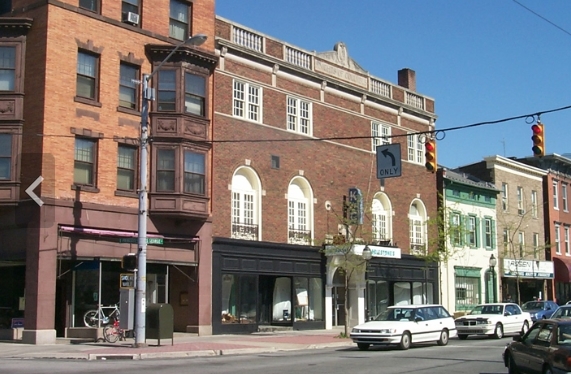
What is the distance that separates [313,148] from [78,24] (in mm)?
13186

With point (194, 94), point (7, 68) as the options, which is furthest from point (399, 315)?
point (7, 68)

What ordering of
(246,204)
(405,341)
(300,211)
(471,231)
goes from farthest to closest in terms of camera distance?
(471,231)
(300,211)
(246,204)
(405,341)

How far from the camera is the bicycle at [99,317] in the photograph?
2753 centimetres

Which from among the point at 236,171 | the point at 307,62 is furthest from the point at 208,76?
the point at 307,62

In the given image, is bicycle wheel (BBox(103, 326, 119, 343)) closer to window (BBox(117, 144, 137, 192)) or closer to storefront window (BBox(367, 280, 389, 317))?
window (BBox(117, 144, 137, 192))

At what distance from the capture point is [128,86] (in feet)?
95.7

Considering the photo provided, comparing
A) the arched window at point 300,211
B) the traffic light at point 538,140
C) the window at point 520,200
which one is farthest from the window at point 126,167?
the window at point 520,200

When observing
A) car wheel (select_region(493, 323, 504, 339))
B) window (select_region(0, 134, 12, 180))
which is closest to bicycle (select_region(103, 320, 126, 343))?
window (select_region(0, 134, 12, 180))

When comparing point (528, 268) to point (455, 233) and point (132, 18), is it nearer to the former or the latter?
point (455, 233)

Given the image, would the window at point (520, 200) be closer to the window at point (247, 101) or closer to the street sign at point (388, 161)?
the street sign at point (388, 161)

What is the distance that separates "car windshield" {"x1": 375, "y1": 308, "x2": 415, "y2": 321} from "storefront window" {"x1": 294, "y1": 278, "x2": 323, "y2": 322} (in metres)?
9.37

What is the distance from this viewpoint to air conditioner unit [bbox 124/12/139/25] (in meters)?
28.9

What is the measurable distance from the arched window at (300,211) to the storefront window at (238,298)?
10.5 feet

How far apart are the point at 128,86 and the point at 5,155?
5.21 metres
